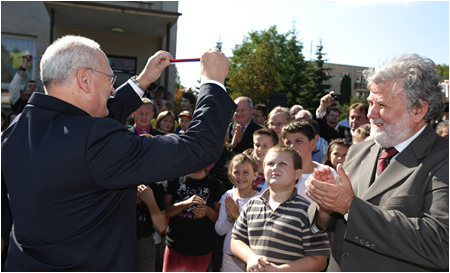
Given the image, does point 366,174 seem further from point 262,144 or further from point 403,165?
point 262,144

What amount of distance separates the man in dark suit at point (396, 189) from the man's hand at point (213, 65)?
0.72m

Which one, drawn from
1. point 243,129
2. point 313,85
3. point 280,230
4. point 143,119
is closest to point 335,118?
point 243,129

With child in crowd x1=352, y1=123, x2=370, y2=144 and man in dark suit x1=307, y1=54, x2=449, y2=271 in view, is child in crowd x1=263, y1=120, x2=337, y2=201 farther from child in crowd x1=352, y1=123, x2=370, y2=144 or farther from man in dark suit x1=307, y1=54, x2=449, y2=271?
man in dark suit x1=307, y1=54, x2=449, y2=271

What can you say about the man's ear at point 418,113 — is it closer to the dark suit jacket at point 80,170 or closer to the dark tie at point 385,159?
the dark tie at point 385,159

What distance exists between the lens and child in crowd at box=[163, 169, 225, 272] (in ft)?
14.2

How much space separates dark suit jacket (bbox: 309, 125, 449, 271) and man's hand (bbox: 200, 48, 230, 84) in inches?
37.2

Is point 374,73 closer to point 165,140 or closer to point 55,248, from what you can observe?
point 165,140

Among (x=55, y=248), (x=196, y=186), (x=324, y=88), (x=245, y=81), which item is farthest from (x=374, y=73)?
(x=324, y=88)

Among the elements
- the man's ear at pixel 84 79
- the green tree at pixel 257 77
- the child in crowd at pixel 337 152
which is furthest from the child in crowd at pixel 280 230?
the green tree at pixel 257 77

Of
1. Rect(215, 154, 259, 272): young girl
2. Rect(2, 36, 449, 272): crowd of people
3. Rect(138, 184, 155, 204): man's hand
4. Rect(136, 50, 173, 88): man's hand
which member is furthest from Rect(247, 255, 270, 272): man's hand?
Rect(138, 184, 155, 204): man's hand

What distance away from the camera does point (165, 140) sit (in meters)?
1.80

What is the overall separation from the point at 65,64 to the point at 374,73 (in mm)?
1723

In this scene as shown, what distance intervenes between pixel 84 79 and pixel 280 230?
5.82 feet

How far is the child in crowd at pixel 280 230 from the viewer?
9.27ft
